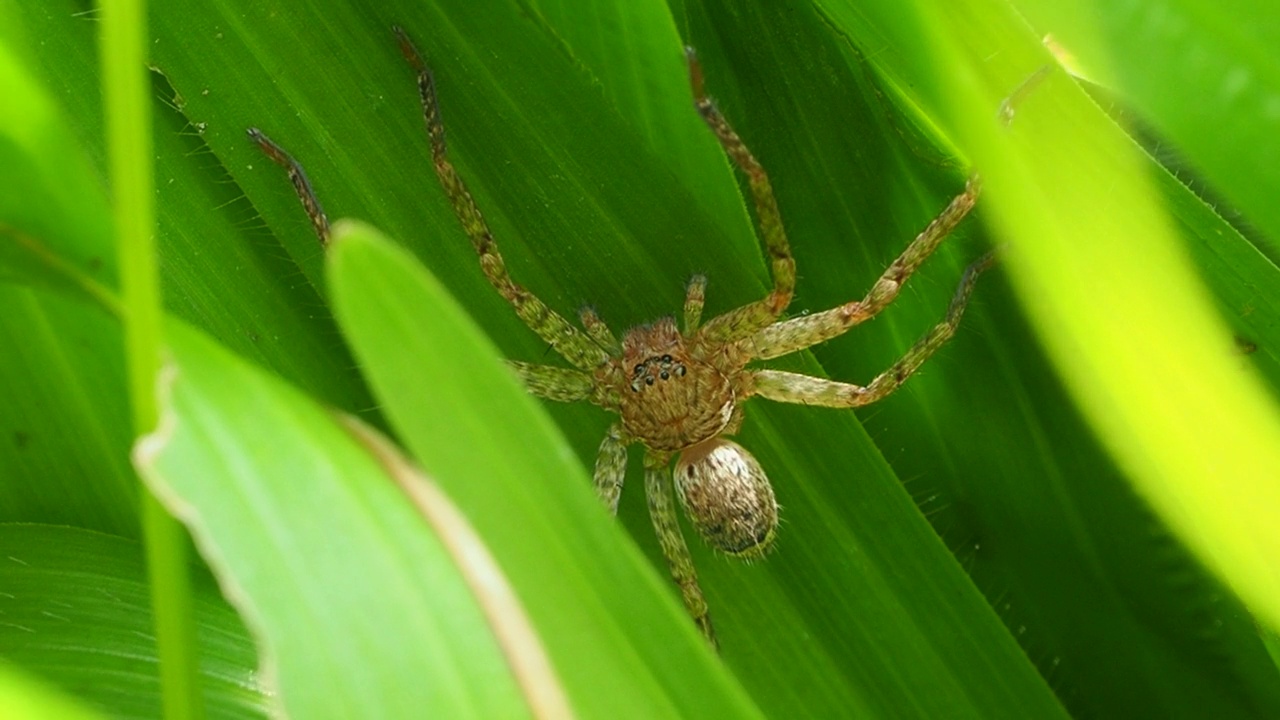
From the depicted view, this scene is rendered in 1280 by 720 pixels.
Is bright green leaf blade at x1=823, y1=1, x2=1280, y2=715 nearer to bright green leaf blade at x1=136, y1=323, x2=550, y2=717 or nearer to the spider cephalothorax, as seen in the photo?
the spider cephalothorax

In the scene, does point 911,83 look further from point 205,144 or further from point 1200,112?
point 205,144

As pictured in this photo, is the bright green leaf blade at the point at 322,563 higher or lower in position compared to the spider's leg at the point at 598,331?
lower

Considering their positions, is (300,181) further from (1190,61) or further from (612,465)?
(1190,61)

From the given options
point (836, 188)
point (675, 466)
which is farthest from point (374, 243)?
point (675, 466)

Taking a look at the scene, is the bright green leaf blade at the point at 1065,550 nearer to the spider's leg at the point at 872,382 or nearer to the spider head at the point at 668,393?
the spider's leg at the point at 872,382

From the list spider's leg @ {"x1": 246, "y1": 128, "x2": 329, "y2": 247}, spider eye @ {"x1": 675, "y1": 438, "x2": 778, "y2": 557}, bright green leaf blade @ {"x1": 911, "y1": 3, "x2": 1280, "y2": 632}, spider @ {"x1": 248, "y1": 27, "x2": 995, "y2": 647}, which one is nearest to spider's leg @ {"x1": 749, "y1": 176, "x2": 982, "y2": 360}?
spider @ {"x1": 248, "y1": 27, "x2": 995, "y2": 647}

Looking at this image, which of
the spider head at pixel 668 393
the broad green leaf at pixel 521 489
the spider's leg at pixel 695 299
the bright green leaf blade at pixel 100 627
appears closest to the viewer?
the broad green leaf at pixel 521 489

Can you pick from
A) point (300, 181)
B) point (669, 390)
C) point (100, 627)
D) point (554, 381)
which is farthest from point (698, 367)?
point (100, 627)

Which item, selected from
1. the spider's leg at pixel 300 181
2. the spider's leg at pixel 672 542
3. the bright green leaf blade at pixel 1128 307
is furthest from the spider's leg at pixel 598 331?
the bright green leaf blade at pixel 1128 307
